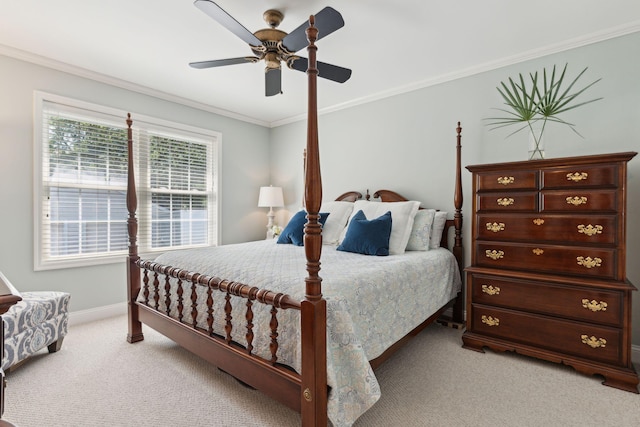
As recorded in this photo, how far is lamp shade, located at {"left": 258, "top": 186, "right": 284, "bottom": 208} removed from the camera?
4.47 m

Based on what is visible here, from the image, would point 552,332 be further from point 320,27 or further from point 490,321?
point 320,27

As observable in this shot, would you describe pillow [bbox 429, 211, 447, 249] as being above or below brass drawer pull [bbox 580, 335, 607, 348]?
above

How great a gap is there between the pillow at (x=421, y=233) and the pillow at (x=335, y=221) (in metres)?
0.73

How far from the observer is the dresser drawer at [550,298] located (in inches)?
79.1

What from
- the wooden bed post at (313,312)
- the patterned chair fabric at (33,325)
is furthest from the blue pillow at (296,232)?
the patterned chair fabric at (33,325)

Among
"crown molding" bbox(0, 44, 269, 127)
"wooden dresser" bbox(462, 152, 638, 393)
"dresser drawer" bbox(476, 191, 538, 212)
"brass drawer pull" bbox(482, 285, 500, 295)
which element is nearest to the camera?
"wooden dresser" bbox(462, 152, 638, 393)

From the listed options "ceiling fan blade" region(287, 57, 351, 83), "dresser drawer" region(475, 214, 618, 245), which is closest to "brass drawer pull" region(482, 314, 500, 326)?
"dresser drawer" region(475, 214, 618, 245)

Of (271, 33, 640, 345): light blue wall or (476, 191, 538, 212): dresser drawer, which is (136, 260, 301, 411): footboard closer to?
(476, 191, 538, 212): dresser drawer

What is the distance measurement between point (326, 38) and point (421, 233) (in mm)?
1883

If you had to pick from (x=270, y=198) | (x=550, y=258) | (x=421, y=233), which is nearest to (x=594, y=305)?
(x=550, y=258)

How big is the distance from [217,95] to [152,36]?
4.21 ft

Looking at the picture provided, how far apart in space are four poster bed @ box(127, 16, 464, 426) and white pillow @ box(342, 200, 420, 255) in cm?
2

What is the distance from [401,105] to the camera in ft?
11.7

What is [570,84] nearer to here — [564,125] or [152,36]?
[564,125]
